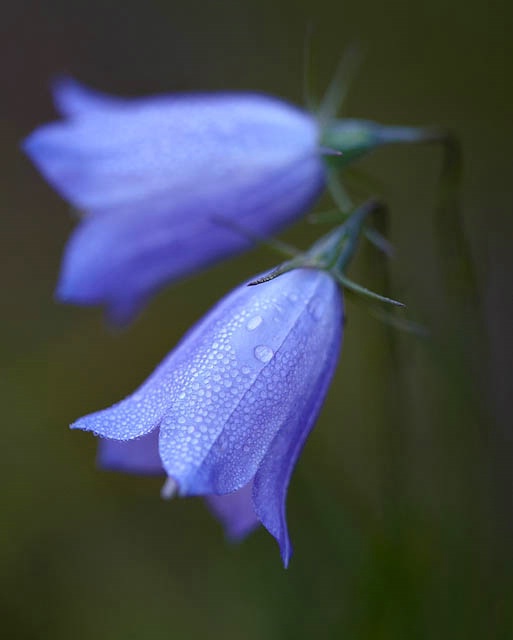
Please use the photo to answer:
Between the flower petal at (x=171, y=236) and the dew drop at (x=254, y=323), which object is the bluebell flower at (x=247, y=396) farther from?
the flower petal at (x=171, y=236)

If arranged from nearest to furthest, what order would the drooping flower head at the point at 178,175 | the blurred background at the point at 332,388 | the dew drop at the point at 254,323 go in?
the dew drop at the point at 254,323 < the drooping flower head at the point at 178,175 < the blurred background at the point at 332,388

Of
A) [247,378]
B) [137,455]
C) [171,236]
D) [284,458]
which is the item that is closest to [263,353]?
[247,378]

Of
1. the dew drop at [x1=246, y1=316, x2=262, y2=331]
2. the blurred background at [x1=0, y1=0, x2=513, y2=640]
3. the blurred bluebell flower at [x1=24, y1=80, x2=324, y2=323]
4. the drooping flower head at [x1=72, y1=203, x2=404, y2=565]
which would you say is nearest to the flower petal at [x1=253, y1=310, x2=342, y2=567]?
the drooping flower head at [x1=72, y1=203, x2=404, y2=565]

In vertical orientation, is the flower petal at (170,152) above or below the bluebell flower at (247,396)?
above

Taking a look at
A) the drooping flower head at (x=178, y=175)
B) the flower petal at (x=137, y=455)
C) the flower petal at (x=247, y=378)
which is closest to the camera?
the flower petal at (x=247, y=378)

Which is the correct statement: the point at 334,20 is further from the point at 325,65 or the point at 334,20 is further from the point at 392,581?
the point at 392,581

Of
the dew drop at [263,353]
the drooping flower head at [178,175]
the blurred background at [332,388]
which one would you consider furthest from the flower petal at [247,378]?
the drooping flower head at [178,175]

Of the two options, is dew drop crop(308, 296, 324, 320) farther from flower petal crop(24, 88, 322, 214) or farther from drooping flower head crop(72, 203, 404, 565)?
flower petal crop(24, 88, 322, 214)
